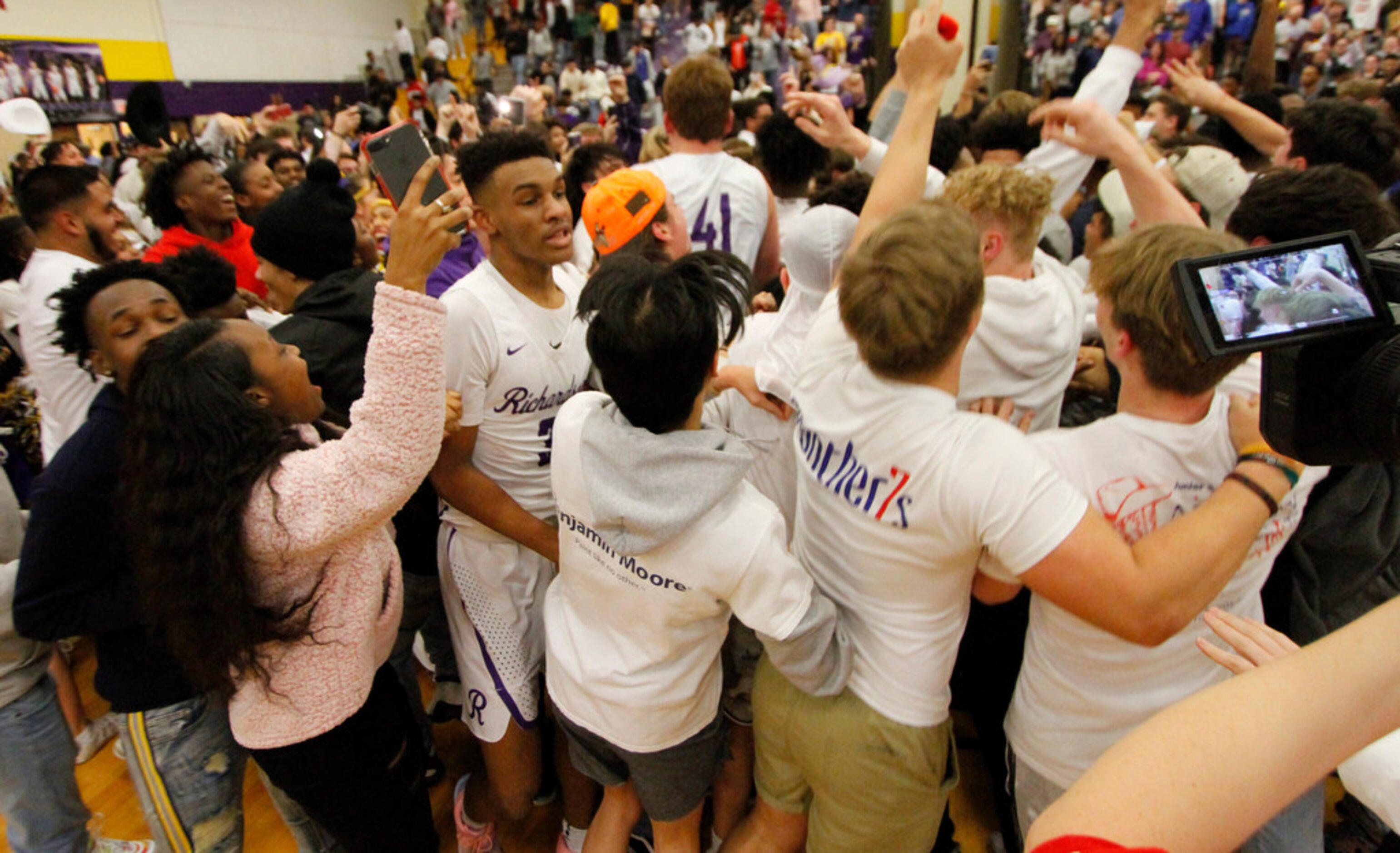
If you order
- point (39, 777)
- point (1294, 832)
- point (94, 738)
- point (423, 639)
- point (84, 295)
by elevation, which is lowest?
point (94, 738)

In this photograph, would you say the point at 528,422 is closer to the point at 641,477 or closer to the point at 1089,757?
the point at 641,477

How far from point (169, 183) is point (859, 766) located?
3.44 metres

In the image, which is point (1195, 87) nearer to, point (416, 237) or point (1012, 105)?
point (1012, 105)

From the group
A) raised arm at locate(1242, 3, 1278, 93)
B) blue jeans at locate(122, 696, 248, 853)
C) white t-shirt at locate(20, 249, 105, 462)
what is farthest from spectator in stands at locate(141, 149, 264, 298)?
raised arm at locate(1242, 3, 1278, 93)

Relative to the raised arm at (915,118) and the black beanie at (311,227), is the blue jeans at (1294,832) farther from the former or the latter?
the black beanie at (311,227)

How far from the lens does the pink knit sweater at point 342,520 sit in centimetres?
125

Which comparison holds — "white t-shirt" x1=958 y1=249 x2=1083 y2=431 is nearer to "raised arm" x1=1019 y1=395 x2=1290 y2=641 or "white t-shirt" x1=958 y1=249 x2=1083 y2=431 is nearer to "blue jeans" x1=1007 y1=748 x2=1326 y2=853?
"raised arm" x1=1019 y1=395 x2=1290 y2=641

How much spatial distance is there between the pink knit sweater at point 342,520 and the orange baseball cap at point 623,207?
96cm

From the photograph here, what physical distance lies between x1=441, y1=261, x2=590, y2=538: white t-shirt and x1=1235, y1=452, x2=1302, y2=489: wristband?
1.40 m

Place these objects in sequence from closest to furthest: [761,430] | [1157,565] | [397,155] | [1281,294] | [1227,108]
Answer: [1281,294] → [1157,565] → [397,155] → [761,430] → [1227,108]

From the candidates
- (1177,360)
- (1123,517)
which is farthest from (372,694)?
(1177,360)

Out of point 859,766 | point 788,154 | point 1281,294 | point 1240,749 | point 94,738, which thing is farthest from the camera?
point 788,154

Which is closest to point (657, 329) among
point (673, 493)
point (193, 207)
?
point (673, 493)

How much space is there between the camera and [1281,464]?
111 centimetres
